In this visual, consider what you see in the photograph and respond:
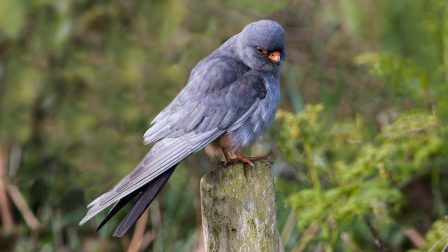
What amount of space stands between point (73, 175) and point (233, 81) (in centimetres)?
243

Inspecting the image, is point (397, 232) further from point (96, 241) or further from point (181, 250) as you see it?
point (96, 241)

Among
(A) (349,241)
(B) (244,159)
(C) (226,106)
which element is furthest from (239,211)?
(A) (349,241)

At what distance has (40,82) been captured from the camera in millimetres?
6098

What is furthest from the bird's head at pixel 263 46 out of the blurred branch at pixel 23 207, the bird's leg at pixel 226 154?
the blurred branch at pixel 23 207

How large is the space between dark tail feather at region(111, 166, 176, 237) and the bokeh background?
166 centimetres

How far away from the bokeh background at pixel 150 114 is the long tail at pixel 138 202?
5.49 feet

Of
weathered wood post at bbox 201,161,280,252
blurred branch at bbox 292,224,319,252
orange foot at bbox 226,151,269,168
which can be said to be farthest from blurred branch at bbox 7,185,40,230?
weathered wood post at bbox 201,161,280,252

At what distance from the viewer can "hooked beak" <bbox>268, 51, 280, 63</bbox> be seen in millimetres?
4184

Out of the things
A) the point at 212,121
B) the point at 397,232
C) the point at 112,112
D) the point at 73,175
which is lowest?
the point at 397,232

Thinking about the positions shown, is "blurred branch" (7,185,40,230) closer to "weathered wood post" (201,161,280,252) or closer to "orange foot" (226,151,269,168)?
"orange foot" (226,151,269,168)

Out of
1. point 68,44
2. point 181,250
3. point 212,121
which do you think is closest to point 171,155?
point 212,121

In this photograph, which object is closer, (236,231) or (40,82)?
(236,231)

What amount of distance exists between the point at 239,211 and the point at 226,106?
0.93 meters

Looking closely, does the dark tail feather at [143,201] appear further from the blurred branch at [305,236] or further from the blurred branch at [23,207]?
the blurred branch at [23,207]
